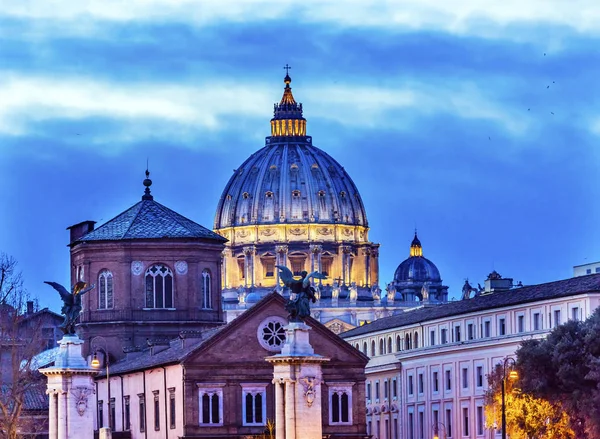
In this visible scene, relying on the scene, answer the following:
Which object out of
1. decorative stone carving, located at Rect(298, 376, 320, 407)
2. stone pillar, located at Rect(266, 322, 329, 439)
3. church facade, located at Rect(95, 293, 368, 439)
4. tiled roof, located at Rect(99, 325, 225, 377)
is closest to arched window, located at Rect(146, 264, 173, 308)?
tiled roof, located at Rect(99, 325, 225, 377)

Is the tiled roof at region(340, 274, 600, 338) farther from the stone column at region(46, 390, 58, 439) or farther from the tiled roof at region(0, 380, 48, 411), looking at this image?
the stone column at region(46, 390, 58, 439)

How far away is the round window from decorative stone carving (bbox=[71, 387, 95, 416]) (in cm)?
3119

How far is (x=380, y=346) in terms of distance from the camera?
172 metres

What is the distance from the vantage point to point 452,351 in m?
146

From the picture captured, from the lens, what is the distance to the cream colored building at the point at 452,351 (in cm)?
13012

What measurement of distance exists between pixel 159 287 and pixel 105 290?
3.36 metres

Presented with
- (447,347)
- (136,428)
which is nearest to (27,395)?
(136,428)

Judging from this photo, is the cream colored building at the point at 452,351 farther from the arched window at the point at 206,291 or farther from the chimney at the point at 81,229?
the chimney at the point at 81,229

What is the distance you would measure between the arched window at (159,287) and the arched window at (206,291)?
2251mm

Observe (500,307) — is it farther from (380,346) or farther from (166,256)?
(380,346)

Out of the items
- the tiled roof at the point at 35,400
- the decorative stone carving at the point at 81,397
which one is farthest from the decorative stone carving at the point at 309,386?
the tiled roof at the point at 35,400

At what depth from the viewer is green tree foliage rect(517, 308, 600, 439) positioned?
109188 mm

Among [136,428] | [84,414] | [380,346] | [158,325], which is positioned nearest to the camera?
[84,414]

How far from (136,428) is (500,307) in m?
22.1
